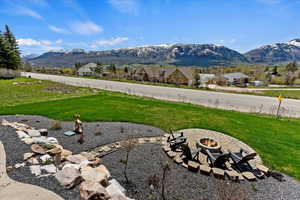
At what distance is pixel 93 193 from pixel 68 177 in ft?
2.86

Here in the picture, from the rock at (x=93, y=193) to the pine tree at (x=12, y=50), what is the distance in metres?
40.0

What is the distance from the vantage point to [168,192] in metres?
3.38

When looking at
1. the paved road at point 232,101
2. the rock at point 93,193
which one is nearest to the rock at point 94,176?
the rock at point 93,193

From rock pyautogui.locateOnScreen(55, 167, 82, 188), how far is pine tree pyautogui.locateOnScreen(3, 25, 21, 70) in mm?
39197

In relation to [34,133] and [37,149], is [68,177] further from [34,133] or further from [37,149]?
[34,133]

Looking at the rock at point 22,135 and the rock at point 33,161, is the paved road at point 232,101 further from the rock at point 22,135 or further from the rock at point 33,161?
the rock at point 33,161

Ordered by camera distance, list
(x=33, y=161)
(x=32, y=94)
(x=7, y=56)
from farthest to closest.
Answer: (x=7, y=56) → (x=32, y=94) → (x=33, y=161)

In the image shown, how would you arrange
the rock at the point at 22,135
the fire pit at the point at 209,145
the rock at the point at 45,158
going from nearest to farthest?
the rock at the point at 45,158
the fire pit at the point at 209,145
the rock at the point at 22,135

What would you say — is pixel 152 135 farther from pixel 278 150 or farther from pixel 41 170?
pixel 278 150

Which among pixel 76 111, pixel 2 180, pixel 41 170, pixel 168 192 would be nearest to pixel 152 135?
pixel 168 192

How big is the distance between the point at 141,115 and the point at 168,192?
6.23m

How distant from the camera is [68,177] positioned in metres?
3.27

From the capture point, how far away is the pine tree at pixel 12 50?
100 ft

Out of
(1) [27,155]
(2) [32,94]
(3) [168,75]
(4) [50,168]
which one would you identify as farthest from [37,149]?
(3) [168,75]
